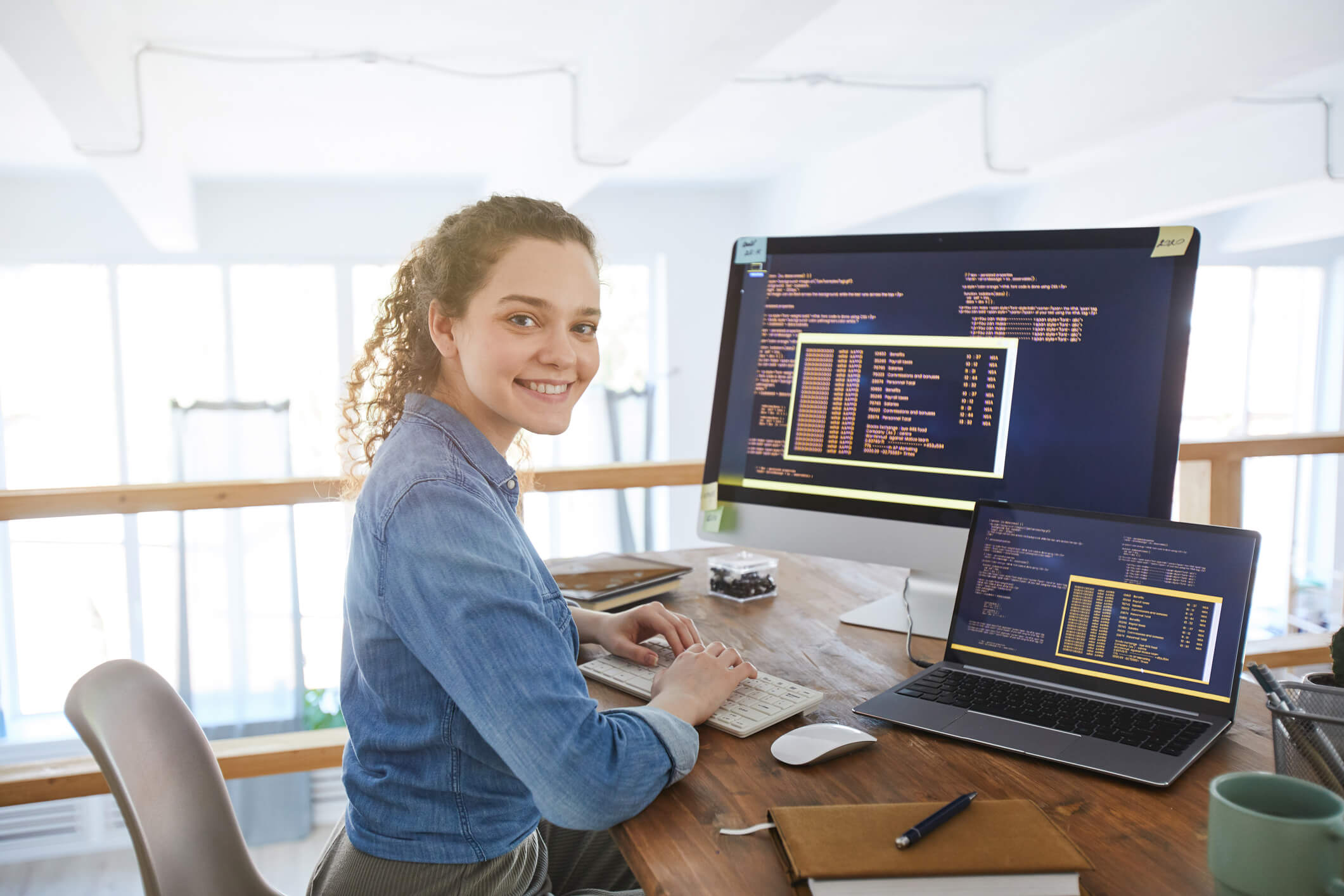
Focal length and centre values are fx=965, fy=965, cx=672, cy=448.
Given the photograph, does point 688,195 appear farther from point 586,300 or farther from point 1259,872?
point 1259,872

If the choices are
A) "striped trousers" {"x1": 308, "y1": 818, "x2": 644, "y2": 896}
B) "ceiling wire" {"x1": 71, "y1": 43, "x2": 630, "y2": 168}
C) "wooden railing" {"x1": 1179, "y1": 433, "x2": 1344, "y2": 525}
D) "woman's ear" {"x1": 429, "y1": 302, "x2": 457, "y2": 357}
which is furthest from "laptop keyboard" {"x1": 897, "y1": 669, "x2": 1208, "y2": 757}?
"ceiling wire" {"x1": 71, "y1": 43, "x2": 630, "y2": 168}

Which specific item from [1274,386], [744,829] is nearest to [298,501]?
[744,829]

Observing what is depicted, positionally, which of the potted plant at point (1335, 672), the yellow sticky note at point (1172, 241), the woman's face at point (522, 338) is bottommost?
the potted plant at point (1335, 672)

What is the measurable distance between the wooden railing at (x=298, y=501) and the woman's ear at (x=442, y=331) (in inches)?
29.5

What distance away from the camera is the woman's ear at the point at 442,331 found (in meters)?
1.05

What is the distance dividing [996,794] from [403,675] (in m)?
0.52

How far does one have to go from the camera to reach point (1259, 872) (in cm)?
57

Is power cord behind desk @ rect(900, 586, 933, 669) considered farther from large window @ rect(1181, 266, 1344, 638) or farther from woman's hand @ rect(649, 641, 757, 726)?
large window @ rect(1181, 266, 1344, 638)

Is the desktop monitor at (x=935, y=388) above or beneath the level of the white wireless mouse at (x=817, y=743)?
above

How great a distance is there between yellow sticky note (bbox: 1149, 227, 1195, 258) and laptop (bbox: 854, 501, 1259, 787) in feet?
1.12

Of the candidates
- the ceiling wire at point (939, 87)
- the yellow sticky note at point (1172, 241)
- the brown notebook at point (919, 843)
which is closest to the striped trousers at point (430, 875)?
the brown notebook at point (919, 843)

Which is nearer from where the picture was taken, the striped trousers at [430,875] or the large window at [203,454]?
the striped trousers at [430,875]

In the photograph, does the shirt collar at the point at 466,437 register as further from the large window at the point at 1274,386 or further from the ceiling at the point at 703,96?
the large window at the point at 1274,386

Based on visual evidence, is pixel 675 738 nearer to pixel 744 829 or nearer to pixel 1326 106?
pixel 744 829
